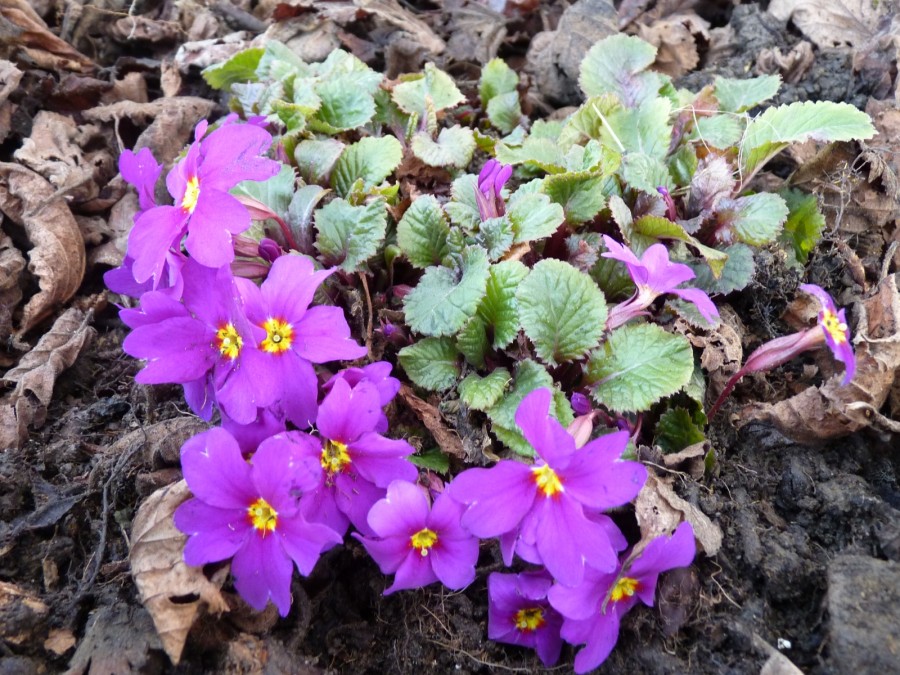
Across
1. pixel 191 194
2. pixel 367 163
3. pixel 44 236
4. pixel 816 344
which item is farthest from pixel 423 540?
pixel 44 236

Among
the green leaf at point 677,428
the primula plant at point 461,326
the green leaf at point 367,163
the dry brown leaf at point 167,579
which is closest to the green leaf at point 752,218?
the primula plant at point 461,326

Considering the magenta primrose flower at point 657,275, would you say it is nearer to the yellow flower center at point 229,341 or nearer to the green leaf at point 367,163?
the green leaf at point 367,163

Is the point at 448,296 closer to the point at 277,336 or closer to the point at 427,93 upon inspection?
the point at 277,336

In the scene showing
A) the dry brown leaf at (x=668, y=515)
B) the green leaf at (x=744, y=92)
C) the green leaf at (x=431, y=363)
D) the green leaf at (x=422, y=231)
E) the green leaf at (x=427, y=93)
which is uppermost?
the green leaf at (x=744, y=92)

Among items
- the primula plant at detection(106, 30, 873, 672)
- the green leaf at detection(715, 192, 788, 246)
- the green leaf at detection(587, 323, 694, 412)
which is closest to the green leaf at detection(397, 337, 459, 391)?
the primula plant at detection(106, 30, 873, 672)

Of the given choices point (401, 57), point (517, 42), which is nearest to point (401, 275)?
point (401, 57)

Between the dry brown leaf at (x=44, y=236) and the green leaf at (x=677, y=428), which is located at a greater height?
the green leaf at (x=677, y=428)

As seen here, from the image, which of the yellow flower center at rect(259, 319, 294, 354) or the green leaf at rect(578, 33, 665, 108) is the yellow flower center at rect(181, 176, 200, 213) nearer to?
the yellow flower center at rect(259, 319, 294, 354)
